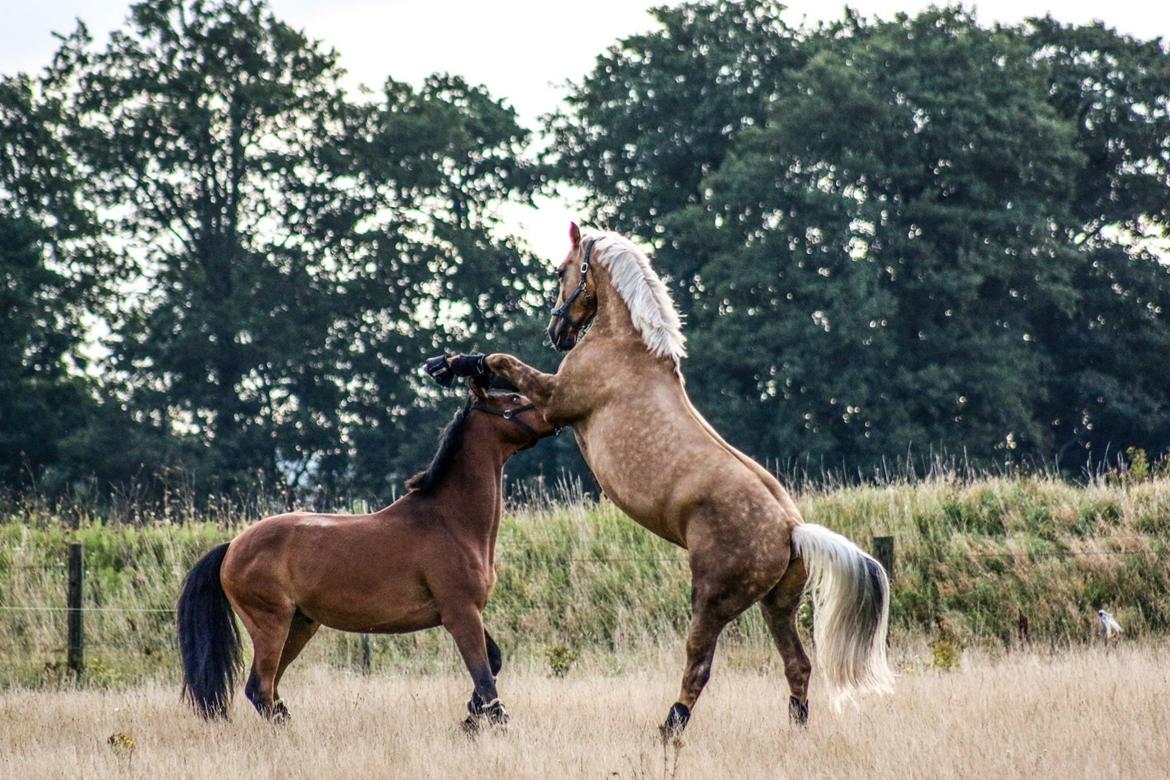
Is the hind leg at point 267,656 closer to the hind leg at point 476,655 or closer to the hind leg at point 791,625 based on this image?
the hind leg at point 476,655

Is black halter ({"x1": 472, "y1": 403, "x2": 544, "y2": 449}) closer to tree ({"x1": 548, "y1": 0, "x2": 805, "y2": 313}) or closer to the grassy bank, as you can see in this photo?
the grassy bank

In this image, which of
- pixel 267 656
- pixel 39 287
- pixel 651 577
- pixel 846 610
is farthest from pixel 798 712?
pixel 39 287

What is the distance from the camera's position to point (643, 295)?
23.8ft

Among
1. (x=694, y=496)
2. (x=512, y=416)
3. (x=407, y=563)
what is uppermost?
(x=512, y=416)

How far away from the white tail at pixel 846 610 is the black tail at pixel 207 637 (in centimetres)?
341

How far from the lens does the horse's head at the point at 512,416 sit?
7.71 meters

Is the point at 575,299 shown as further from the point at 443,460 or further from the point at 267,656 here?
the point at 267,656

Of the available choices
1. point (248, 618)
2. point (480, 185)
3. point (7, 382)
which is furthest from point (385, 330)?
point (248, 618)

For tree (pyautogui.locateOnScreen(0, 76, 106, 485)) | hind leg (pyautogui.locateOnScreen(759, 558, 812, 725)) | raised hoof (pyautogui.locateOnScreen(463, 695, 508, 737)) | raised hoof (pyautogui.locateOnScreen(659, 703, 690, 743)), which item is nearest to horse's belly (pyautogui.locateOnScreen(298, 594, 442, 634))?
raised hoof (pyautogui.locateOnScreen(463, 695, 508, 737))

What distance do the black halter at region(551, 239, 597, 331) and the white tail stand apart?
178 cm

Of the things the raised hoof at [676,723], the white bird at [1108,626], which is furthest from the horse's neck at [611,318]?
the white bird at [1108,626]

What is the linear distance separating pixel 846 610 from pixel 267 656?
3.12 meters

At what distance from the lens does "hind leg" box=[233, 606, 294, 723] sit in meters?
7.49

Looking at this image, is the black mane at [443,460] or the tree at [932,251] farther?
the tree at [932,251]
